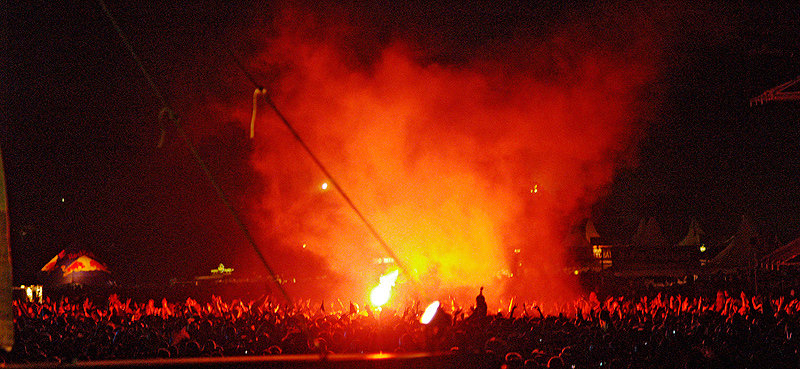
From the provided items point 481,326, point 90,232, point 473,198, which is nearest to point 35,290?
point 473,198

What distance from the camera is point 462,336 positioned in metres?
7.10

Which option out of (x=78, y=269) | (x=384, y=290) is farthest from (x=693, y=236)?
(x=384, y=290)

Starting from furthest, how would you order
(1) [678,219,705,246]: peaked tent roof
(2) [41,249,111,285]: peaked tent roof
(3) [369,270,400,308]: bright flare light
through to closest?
1. (1) [678,219,705,246]: peaked tent roof
2. (2) [41,249,111,285]: peaked tent roof
3. (3) [369,270,400,308]: bright flare light

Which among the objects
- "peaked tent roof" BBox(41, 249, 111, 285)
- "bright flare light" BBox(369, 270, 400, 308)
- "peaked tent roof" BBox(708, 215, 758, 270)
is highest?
"peaked tent roof" BBox(708, 215, 758, 270)

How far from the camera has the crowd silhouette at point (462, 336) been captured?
6.56 meters

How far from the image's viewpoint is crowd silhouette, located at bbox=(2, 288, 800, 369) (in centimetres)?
656

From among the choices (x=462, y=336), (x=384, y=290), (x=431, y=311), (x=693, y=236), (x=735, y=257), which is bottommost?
(x=431, y=311)

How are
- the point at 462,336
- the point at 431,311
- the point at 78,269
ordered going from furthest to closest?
the point at 78,269 < the point at 462,336 < the point at 431,311

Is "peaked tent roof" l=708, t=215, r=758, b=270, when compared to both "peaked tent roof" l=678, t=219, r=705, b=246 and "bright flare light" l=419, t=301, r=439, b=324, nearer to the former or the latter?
"peaked tent roof" l=678, t=219, r=705, b=246

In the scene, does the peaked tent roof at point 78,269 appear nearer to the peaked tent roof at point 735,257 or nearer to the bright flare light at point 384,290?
the bright flare light at point 384,290

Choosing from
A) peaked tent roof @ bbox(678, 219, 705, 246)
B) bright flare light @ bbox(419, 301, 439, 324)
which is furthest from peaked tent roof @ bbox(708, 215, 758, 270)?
bright flare light @ bbox(419, 301, 439, 324)

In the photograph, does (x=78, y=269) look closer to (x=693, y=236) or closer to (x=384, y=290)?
(x=384, y=290)

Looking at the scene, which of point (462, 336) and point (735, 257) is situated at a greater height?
point (735, 257)

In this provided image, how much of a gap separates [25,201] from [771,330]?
3576cm
